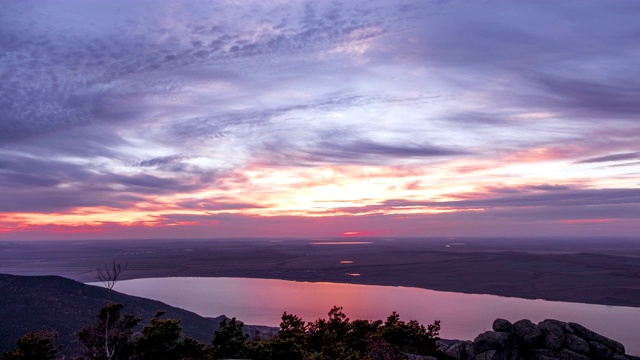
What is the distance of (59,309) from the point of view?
6197 centimetres

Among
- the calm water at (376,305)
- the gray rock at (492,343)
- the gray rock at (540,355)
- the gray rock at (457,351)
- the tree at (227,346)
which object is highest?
the tree at (227,346)

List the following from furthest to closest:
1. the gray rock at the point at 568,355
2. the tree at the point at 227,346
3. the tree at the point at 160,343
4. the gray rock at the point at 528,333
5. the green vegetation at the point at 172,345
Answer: the gray rock at the point at 528,333, the gray rock at the point at 568,355, the tree at the point at 227,346, the tree at the point at 160,343, the green vegetation at the point at 172,345

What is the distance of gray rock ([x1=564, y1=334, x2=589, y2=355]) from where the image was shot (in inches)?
1280

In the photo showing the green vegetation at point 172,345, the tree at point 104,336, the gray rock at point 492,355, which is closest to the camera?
the tree at point 104,336

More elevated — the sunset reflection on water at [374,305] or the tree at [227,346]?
the tree at [227,346]

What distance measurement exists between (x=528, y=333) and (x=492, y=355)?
11.0 ft

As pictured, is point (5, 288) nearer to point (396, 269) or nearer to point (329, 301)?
point (329, 301)

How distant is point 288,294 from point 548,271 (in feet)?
206

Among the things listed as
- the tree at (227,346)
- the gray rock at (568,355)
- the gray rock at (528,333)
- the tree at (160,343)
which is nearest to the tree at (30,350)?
the tree at (160,343)

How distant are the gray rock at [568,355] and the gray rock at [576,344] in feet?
1.24

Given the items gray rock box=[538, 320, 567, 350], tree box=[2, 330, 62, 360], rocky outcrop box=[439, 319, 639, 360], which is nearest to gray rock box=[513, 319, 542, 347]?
rocky outcrop box=[439, 319, 639, 360]

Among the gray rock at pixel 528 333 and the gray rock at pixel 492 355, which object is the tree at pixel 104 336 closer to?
the gray rock at pixel 492 355

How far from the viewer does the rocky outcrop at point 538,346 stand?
32.5 metres

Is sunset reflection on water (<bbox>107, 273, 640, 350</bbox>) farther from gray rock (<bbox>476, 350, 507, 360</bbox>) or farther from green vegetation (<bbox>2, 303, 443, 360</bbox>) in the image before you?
green vegetation (<bbox>2, 303, 443, 360</bbox>)
